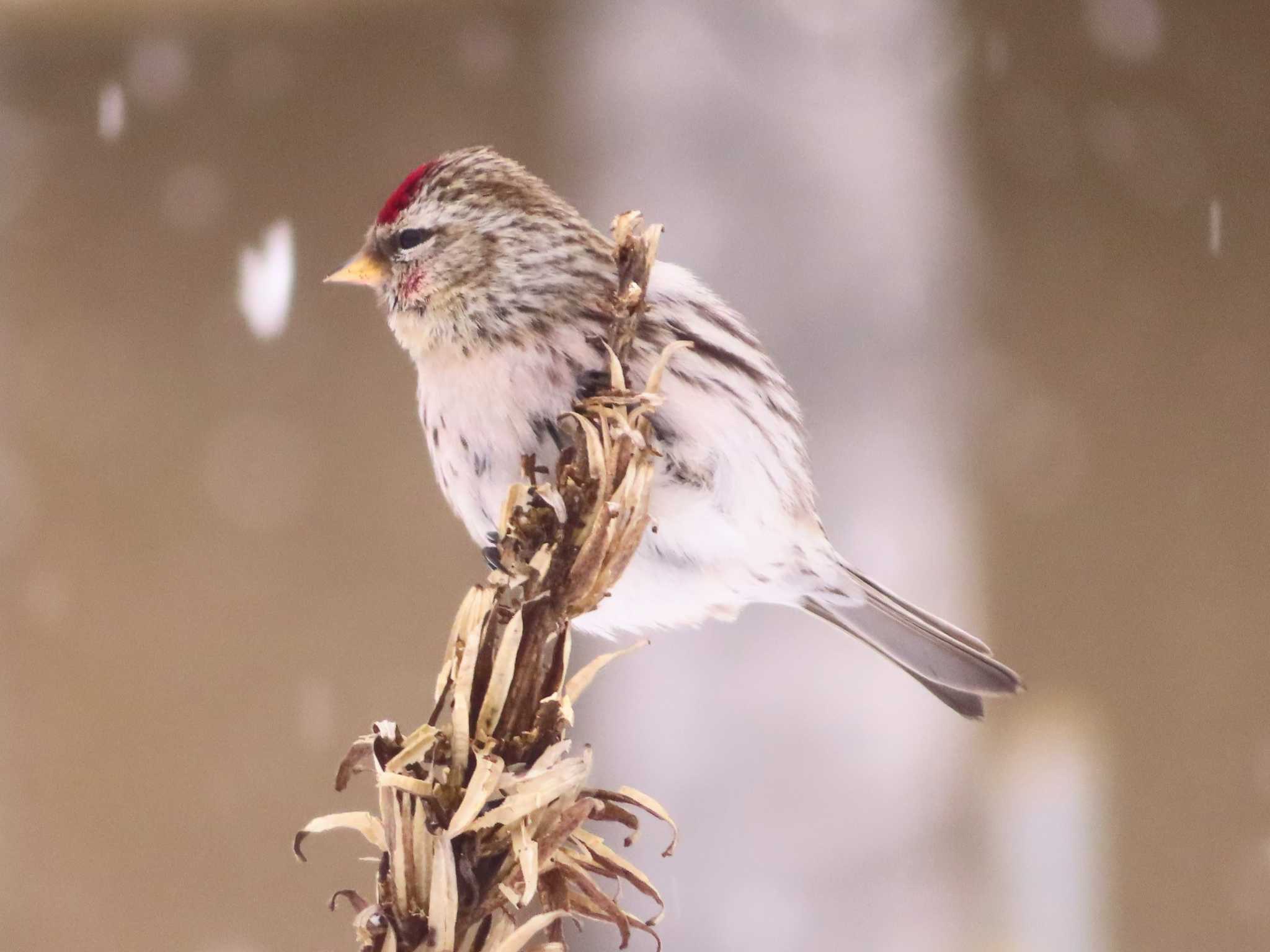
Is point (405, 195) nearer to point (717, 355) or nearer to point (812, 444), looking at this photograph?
point (717, 355)

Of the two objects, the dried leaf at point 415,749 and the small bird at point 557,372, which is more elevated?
the small bird at point 557,372

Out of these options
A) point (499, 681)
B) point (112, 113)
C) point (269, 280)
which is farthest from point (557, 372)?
point (112, 113)

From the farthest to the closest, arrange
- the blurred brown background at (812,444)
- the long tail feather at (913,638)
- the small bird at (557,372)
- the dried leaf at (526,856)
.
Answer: the blurred brown background at (812,444) < the long tail feather at (913,638) < the small bird at (557,372) < the dried leaf at (526,856)

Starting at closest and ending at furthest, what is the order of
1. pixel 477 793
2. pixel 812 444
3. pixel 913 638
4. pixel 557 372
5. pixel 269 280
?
pixel 477 793, pixel 557 372, pixel 913 638, pixel 812 444, pixel 269 280

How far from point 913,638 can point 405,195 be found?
42cm

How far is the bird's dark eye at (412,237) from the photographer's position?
59 cm

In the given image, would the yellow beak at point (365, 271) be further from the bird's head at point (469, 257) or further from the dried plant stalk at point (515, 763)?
the dried plant stalk at point (515, 763)

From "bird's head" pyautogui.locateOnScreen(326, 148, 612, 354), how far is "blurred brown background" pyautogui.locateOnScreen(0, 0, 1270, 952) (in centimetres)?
23

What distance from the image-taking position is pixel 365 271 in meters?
0.61

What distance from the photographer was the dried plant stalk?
38cm

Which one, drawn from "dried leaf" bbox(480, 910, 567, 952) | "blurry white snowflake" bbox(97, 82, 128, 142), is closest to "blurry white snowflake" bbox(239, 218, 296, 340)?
"blurry white snowflake" bbox(97, 82, 128, 142)

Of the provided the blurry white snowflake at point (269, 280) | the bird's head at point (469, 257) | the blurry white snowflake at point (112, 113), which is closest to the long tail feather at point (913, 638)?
the bird's head at point (469, 257)

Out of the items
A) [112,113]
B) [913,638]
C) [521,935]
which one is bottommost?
[521,935]

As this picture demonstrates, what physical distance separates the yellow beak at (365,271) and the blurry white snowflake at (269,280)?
36 cm
